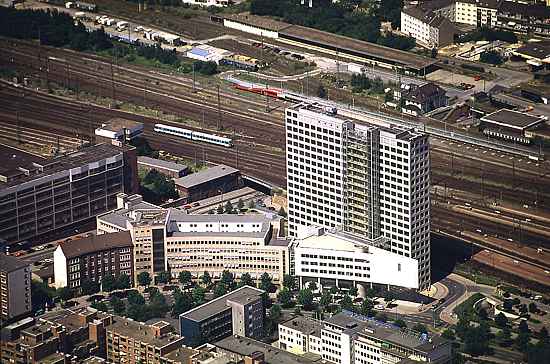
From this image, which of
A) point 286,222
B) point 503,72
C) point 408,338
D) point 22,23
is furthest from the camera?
point 22,23

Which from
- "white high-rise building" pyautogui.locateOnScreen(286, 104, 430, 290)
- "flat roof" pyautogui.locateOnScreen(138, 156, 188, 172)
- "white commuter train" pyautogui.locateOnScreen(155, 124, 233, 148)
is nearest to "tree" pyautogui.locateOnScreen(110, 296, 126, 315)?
"white high-rise building" pyautogui.locateOnScreen(286, 104, 430, 290)

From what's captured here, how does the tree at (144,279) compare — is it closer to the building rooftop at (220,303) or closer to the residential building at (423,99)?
the building rooftop at (220,303)

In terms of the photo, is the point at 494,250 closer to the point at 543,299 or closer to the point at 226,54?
the point at 543,299

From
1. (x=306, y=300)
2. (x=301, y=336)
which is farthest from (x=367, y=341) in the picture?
(x=306, y=300)

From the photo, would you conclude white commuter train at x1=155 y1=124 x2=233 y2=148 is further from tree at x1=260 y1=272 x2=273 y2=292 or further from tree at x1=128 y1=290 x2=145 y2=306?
tree at x1=128 y1=290 x2=145 y2=306

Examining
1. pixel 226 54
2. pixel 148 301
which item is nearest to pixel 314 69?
pixel 226 54

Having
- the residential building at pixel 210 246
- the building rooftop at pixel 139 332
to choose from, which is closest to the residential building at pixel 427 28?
the residential building at pixel 210 246
